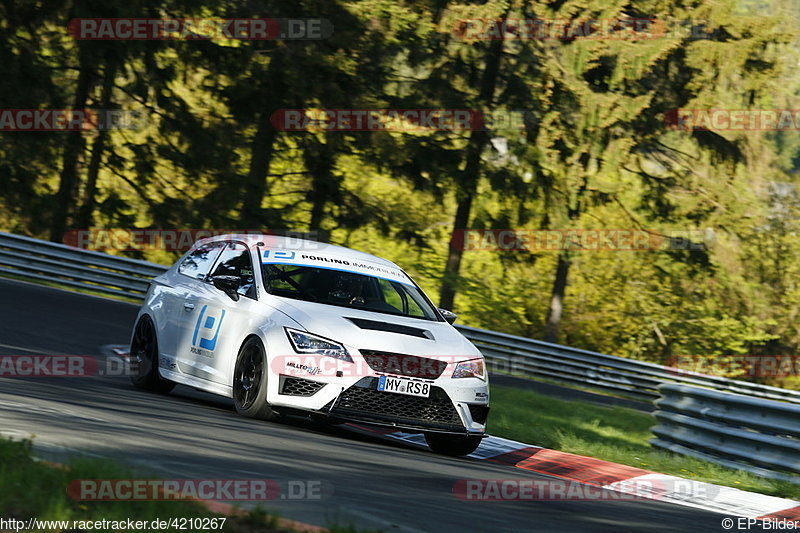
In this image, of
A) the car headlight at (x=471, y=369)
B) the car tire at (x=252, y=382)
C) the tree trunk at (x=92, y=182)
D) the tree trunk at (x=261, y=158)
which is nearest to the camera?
the car tire at (x=252, y=382)

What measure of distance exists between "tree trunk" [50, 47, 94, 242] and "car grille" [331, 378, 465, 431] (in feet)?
73.5

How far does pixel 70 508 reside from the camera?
15.6ft

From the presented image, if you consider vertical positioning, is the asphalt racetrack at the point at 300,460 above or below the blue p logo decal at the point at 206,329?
below

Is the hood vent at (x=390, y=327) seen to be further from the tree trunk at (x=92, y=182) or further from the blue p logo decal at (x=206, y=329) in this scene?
the tree trunk at (x=92, y=182)

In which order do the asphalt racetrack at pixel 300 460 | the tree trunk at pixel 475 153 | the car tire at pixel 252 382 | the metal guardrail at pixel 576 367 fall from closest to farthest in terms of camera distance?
the asphalt racetrack at pixel 300 460 < the car tire at pixel 252 382 < the metal guardrail at pixel 576 367 < the tree trunk at pixel 475 153

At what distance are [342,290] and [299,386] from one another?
55.2 inches

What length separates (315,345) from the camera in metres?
8.77

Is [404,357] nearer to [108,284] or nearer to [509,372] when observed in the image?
[108,284]

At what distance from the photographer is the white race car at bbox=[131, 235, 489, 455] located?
8.70m

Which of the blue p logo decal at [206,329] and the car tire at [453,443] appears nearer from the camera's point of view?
the car tire at [453,443]

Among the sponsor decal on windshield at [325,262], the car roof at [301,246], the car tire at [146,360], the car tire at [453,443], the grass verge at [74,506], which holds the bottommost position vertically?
the car tire at [453,443]

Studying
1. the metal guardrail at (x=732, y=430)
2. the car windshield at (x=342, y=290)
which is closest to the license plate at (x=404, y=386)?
the car windshield at (x=342, y=290)

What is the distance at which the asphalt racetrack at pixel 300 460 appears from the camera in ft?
19.7

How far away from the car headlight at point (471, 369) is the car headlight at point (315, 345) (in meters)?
0.98
